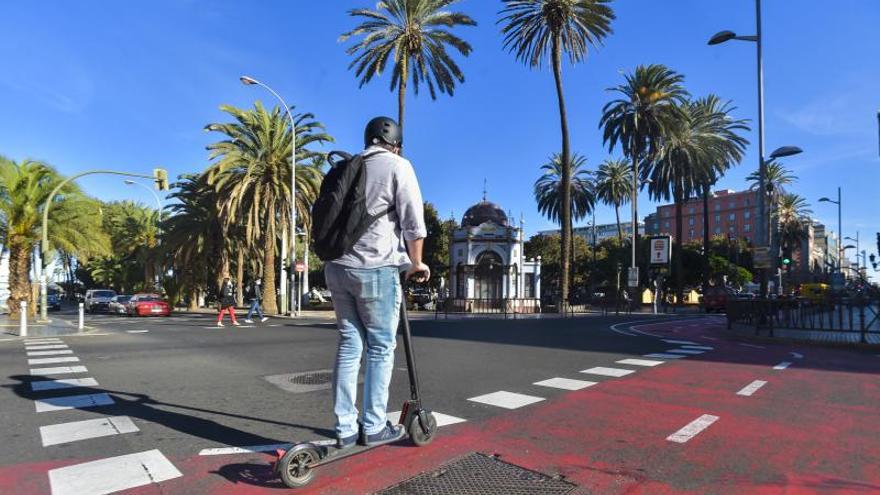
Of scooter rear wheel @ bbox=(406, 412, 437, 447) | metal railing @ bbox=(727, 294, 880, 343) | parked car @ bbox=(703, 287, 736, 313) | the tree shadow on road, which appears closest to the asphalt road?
the tree shadow on road

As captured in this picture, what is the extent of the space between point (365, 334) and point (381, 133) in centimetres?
127

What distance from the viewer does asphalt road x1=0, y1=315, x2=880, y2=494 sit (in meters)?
3.63

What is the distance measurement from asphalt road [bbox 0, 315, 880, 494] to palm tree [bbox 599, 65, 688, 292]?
34555 millimetres

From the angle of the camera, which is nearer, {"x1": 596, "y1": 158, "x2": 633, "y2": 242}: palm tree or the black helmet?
the black helmet

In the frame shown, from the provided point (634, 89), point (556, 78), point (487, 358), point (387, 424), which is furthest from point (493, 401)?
point (634, 89)

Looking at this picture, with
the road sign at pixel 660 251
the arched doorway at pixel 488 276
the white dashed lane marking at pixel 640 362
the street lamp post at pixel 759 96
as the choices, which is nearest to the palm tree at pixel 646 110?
the road sign at pixel 660 251

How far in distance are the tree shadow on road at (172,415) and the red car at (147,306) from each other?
26.5m

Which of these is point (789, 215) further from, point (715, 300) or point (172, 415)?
point (172, 415)

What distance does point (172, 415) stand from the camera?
456 cm

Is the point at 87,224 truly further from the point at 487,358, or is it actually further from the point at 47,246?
the point at 487,358

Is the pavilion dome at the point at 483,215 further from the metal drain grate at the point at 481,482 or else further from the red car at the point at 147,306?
the metal drain grate at the point at 481,482

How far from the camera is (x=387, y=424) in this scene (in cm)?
338

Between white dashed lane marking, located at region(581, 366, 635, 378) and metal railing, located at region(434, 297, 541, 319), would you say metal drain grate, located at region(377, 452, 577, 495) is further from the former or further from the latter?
metal railing, located at region(434, 297, 541, 319)

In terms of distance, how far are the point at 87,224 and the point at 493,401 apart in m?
22.8
